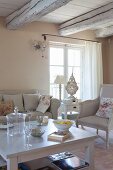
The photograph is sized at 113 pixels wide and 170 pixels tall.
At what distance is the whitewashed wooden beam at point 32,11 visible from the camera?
3031 millimetres

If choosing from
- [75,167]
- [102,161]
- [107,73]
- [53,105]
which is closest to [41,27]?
[53,105]

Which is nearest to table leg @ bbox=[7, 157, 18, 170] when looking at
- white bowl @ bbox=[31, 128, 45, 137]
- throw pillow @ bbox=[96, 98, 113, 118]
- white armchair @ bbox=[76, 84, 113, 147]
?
white bowl @ bbox=[31, 128, 45, 137]

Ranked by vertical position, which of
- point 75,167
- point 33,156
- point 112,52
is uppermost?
point 112,52

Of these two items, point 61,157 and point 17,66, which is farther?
point 17,66

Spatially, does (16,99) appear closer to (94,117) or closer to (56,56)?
(94,117)

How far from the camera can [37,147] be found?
201cm

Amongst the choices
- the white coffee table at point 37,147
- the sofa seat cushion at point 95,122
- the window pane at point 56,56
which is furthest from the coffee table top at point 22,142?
the window pane at point 56,56

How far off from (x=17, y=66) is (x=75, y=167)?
3.16m

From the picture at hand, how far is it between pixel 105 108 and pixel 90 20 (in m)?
1.72

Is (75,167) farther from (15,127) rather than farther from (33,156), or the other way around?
(15,127)

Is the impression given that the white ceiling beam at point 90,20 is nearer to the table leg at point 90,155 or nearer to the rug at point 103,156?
the rug at point 103,156

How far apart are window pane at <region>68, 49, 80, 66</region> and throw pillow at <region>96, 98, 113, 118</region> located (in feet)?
6.74

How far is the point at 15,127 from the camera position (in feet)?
8.55

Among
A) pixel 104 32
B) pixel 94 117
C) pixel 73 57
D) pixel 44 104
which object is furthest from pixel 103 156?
pixel 104 32
